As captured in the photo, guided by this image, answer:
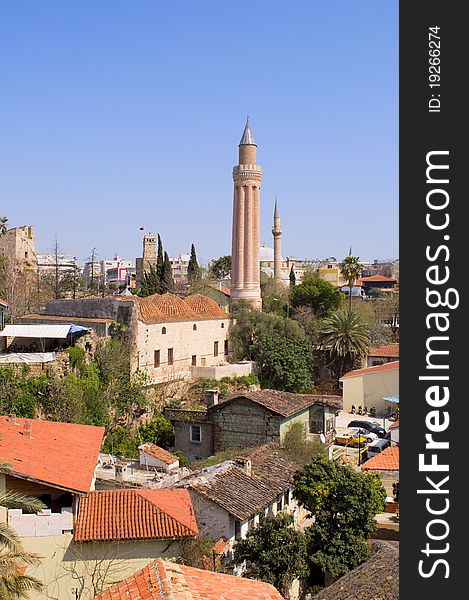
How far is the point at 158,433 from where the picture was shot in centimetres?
3066

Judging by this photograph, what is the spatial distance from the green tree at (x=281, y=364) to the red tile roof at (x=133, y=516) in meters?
23.8

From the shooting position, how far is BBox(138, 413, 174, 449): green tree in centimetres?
3048

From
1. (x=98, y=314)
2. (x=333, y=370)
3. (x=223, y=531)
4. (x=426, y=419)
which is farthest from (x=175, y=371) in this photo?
(x=426, y=419)

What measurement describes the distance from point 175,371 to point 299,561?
2010cm

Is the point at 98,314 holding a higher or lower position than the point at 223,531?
higher

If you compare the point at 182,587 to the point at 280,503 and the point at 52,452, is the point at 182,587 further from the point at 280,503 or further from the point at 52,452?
the point at 280,503

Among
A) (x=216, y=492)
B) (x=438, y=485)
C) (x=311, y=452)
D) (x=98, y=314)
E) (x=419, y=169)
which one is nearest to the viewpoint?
(x=438, y=485)

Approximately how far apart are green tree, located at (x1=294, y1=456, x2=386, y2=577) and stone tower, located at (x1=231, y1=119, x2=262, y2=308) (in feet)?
114

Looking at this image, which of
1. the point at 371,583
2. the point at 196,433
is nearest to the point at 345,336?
the point at 196,433

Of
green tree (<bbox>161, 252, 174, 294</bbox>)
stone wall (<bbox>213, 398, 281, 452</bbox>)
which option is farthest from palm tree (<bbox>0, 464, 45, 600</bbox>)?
green tree (<bbox>161, 252, 174, 294</bbox>)

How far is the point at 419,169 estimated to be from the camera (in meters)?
6.88

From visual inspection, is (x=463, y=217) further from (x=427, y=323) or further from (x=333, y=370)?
(x=333, y=370)

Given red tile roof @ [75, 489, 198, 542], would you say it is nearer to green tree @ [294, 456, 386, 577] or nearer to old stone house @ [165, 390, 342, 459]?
green tree @ [294, 456, 386, 577]

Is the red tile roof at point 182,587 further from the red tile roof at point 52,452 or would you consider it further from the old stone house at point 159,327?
the old stone house at point 159,327
